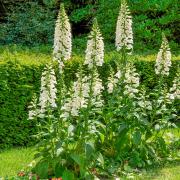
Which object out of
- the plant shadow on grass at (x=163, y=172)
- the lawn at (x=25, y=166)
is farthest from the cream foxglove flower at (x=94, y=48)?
the plant shadow on grass at (x=163, y=172)

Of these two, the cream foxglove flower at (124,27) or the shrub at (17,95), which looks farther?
the shrub at (17,95)

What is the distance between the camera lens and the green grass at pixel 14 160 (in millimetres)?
6902

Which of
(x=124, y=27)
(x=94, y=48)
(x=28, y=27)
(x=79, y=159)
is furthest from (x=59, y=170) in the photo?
(x=28, y=27)

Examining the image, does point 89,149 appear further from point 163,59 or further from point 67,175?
point 163,59

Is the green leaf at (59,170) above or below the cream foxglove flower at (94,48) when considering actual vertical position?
below

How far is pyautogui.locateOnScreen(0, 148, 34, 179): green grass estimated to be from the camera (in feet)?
22.6

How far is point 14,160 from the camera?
738cm

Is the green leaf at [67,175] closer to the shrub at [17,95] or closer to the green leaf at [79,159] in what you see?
the green leaf at [79,159]

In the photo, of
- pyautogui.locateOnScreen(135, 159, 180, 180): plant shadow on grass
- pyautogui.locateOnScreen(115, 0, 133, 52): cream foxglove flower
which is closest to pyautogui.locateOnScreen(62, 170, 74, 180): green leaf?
pyautogui.locateOnScreen(135, 159, 180, 180): plant shadow on grass

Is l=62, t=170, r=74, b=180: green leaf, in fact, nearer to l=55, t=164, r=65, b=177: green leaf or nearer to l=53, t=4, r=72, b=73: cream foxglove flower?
l=55, t=164, r=65, b=177: green leaf

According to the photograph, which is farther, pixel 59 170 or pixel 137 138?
pixel 137 138

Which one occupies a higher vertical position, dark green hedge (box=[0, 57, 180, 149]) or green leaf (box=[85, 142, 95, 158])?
dark green hedge (box=[0, 57, 180, 149])

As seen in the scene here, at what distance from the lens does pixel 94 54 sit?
607 centimetres

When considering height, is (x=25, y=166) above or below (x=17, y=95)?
below
